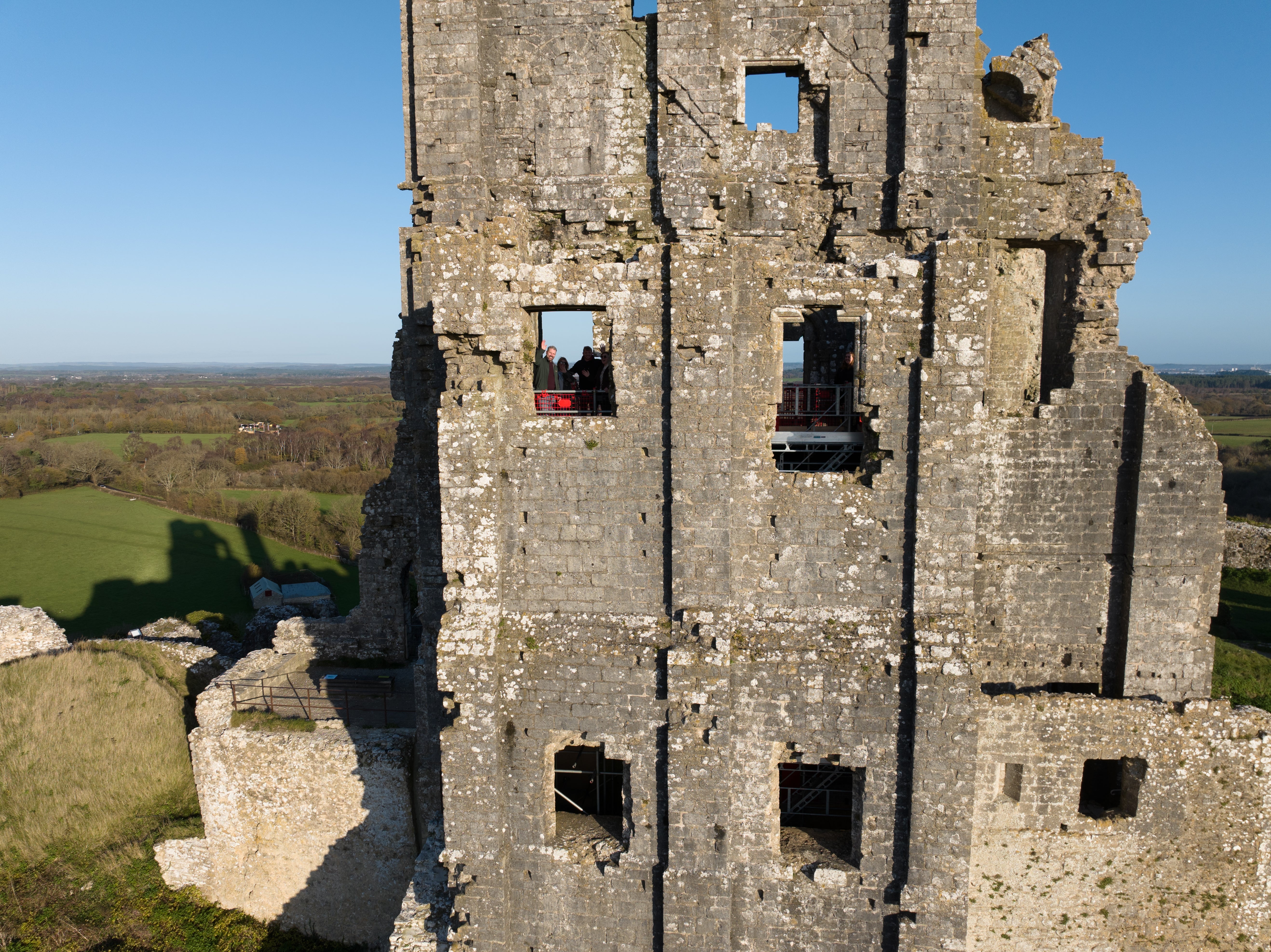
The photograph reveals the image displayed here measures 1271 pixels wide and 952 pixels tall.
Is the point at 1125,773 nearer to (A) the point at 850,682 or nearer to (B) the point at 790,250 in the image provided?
(A) the point at 850,682

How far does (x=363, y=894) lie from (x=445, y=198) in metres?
10.2

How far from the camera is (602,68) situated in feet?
26.8

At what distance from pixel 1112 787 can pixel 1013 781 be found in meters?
1.94

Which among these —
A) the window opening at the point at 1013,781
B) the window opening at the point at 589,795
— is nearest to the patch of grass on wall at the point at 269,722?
the window opening at the point at 589,795

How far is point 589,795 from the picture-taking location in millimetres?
9328

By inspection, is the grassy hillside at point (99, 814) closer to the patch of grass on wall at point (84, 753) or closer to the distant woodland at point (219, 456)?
the patch of grass on wall at point (84, 753)

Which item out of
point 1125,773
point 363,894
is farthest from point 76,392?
point 1125,773

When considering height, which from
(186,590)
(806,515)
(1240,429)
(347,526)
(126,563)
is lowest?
(186,590)

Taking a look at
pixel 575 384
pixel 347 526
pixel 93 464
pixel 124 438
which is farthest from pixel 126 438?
pixel 575 384

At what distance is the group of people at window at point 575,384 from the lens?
8.20m

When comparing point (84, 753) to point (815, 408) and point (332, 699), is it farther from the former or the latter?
point (815, 408)

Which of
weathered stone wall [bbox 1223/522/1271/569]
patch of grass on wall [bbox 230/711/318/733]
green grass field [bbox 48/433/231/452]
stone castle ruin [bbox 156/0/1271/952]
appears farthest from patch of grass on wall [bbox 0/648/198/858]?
green grass field [bbox 48/433/231/452]

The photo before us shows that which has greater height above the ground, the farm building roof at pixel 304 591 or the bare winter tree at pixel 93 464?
the bare winter tree at pixel 93 464

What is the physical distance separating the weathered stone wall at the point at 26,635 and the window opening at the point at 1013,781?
57.1ft
